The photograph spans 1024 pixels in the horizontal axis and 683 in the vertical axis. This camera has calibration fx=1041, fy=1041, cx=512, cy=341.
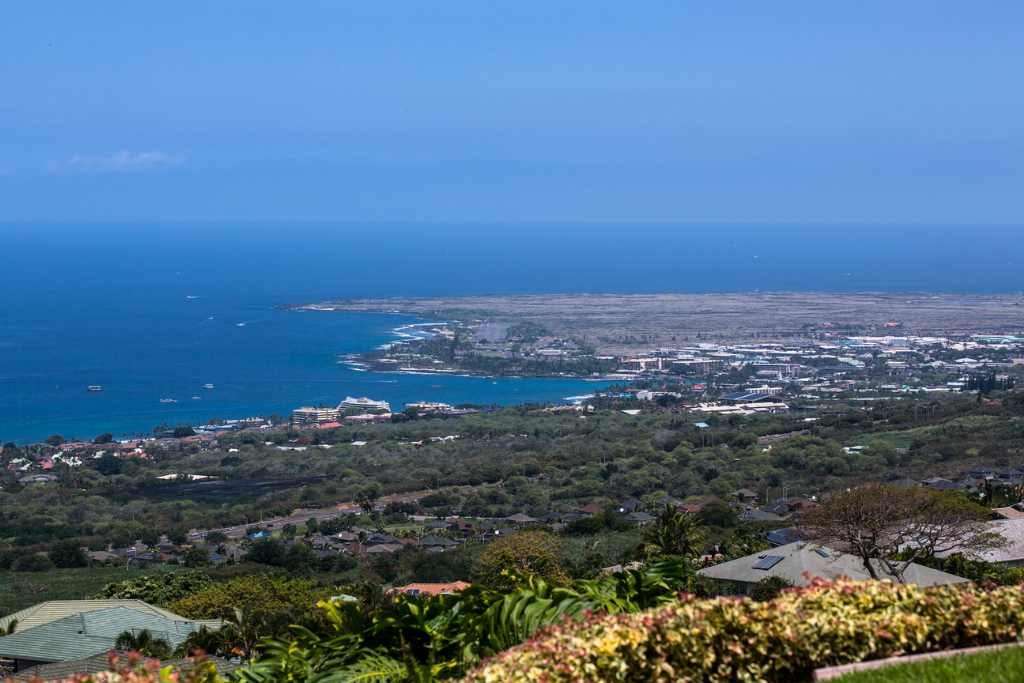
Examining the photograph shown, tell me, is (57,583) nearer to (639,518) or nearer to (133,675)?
(639,518)

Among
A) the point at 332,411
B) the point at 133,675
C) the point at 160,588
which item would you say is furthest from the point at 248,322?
the point at 133,675

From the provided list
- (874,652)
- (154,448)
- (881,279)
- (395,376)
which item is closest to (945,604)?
(874,652)

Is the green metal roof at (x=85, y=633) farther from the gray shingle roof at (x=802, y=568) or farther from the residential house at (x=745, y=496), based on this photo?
the residential house at (x=745, y=496)

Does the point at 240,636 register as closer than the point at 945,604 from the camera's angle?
No

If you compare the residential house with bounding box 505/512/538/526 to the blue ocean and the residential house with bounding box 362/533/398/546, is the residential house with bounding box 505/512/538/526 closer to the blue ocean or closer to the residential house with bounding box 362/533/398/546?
the residential house with bounding box 362/533/398/546

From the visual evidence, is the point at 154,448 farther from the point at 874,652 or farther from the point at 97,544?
the point at 874,652

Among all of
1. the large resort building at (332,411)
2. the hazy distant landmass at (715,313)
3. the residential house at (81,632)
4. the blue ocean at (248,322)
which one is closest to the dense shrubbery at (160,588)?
Answer: the residential house at (81,632)
